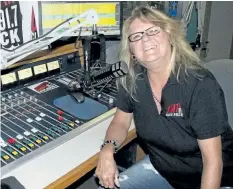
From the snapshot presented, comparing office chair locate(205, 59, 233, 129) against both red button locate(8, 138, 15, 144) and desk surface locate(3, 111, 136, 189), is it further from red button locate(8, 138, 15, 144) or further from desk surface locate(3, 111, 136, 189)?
red button locate(8, 138, 15, 144)

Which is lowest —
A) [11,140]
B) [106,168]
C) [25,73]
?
[106,168]

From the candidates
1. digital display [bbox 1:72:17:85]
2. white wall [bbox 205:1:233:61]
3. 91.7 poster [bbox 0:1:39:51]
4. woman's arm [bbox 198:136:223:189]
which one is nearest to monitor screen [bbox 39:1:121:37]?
91.7 poster [bbox 0:1:39:51]

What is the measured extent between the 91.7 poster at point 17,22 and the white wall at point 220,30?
1.74 meters

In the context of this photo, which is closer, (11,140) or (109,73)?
(11,140)

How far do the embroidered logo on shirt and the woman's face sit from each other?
0.55 ft

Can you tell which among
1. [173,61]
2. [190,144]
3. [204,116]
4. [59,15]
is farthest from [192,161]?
[59,15]

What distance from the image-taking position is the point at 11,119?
1.27 m

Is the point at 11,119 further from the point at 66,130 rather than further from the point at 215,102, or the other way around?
the point at 215,102

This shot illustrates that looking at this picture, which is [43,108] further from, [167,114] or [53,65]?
[167,114]

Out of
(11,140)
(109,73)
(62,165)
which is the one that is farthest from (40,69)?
(62,165)

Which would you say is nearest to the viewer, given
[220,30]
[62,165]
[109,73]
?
[62,165]

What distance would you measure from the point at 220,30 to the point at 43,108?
86.3 inches

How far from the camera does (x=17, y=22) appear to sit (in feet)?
5.10

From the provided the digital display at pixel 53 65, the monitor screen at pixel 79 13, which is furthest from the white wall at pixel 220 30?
the digital display at pixel 53 65
